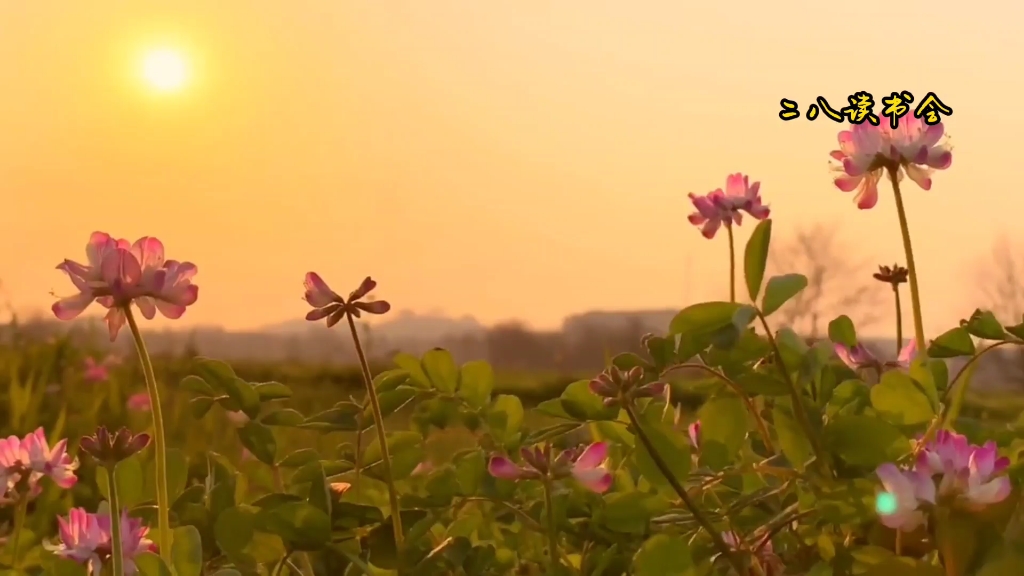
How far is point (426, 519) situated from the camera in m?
0.53

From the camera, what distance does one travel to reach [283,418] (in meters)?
0.61

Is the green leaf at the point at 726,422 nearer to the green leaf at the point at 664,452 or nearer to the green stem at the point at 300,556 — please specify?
the green leaf at the point at 664,452

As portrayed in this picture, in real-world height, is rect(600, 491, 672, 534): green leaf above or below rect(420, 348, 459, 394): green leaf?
below

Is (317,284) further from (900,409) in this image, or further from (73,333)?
(73,333)

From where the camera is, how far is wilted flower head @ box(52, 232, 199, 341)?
0.52m

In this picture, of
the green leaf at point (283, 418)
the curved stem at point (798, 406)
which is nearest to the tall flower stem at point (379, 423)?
the green leaf at point (283, 418)

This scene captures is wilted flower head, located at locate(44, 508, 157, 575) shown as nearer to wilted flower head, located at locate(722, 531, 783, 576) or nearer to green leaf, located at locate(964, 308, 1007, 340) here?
wilted flower head, located at locate(722, 531, 783, 576)

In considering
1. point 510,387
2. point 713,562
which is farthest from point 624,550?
point 510,387

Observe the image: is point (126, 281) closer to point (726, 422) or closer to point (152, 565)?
point (152, 565)

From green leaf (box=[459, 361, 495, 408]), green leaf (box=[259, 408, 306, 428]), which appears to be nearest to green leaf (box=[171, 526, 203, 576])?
green leaf (box=[259, 408, 306, 428])

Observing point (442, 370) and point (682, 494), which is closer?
point (682, 494)

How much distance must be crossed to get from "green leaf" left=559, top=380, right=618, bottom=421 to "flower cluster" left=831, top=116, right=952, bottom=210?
0.93 ft

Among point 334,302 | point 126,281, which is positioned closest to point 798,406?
point 334,302

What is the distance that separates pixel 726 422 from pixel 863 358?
0.19 m
